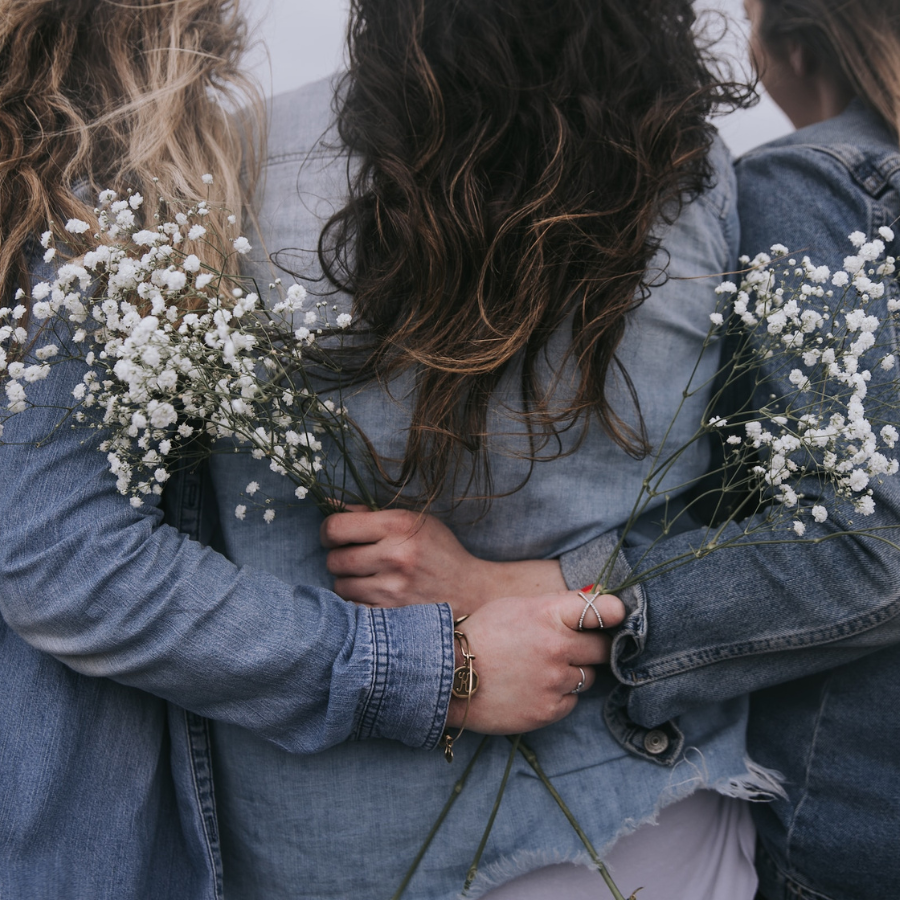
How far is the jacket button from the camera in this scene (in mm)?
1316

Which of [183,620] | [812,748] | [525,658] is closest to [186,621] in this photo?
[183,620]

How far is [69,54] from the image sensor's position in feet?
3.92

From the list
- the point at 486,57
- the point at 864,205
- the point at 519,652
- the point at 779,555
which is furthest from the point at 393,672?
the point at 864,205

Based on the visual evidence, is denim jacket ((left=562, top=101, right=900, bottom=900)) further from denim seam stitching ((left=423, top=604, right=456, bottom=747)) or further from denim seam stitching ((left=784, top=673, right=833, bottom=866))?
denim seam stitching ((left=423, top=604, right=456, bottom=747))

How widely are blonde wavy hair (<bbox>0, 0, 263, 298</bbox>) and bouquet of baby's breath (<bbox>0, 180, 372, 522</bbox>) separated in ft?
0.20

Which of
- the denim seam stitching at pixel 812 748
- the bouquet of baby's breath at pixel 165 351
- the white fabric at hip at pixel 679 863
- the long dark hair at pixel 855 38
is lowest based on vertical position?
the white fabric at hip at pixel 679 863

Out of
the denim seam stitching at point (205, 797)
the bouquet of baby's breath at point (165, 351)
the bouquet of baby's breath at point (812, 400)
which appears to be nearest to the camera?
the bouquet of baby's breath at point (165, 351)

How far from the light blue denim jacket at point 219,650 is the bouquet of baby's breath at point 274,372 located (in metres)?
0.06

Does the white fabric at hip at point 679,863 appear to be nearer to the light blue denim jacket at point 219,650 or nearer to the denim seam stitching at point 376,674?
the light blue denim jacket at point 219,650

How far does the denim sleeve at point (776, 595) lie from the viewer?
1160 millimetres

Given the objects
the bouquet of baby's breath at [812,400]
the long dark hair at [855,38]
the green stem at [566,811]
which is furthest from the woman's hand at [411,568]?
the long dark hair at [855,38]

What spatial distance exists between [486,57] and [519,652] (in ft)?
3.00

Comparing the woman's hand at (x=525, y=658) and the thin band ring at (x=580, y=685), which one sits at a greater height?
the woman's hand at (x=525, y=658)

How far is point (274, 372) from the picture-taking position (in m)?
1.12
